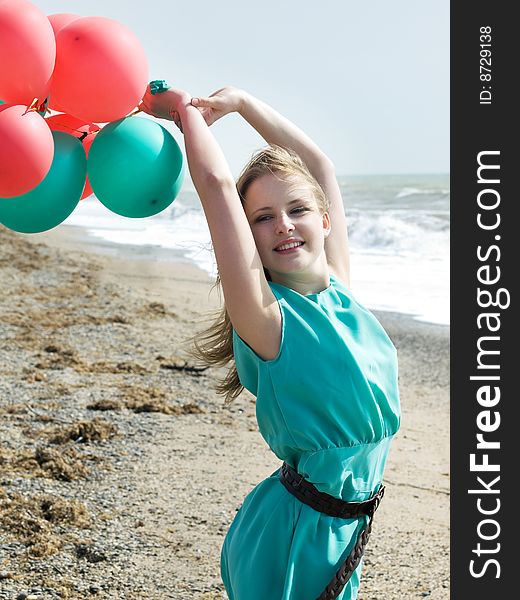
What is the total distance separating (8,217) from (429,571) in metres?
2.82

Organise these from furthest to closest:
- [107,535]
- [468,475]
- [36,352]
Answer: [36,352]
[468,475]
[107,535]

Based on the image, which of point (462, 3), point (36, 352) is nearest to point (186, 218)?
point (36, 352)

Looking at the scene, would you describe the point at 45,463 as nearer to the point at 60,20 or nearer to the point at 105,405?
the point at 105,405

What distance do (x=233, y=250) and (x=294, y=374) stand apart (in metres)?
0.34

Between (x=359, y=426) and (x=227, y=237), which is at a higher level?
(x=227, y=237)

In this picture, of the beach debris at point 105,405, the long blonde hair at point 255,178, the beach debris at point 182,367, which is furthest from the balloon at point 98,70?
the beach debris at point 182,367

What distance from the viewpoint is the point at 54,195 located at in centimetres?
248

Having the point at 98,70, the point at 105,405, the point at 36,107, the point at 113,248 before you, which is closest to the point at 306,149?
the point at 98,70

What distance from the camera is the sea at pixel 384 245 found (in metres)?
11.6

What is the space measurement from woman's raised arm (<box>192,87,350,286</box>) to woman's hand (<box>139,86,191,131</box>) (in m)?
0.18

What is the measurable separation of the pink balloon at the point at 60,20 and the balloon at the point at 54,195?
311 mm

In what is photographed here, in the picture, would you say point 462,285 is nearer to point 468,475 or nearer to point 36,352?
point 468,475

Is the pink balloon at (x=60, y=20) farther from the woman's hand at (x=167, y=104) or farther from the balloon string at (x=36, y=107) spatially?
the woman's hand at (x=167, y=104)

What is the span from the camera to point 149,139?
7.89 feet
